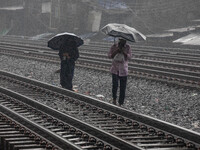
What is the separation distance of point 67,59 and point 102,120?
3.34 metres

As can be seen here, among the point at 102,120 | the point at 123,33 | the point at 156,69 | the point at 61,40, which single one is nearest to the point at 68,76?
the point at 61,40

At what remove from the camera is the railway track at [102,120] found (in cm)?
620

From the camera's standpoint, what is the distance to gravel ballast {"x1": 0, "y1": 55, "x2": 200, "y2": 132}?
8.49 metres

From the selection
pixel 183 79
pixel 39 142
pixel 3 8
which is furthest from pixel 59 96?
pixel 3 8

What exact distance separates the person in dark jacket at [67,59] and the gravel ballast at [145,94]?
1.94 feet

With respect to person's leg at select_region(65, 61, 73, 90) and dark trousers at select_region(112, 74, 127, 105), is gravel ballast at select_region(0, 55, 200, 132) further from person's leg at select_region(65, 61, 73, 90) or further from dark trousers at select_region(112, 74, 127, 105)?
person's leg at select_region(65, 61, 73, 90)

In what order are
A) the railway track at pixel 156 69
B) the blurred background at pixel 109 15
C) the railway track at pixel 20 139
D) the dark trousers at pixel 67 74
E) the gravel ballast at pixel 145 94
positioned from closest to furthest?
1. the railway track at pixel 20 139
2. the gravel ballast at pixel 145 94
3. the dark trousers at pixel 67 74
4. the railway track at pixel 156 69
5. the blurred background at pixel 109 15

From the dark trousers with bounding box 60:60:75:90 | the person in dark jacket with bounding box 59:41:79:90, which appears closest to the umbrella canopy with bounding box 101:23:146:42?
the person in dark jacket with bounding box 59:41:79:90

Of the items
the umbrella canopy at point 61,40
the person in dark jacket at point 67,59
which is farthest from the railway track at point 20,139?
the umbrella canopy at point 61,40

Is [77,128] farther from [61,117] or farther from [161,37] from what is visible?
[161,37]

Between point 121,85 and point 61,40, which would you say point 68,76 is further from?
point 121,85

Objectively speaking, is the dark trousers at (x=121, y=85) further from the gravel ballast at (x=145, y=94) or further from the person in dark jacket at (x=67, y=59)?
the person in dark jacket at (x=67, y=59)

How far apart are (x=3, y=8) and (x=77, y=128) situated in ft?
106

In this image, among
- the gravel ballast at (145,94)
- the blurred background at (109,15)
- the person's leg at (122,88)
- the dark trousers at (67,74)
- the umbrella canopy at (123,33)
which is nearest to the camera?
the gravel ballast at (145,94)
